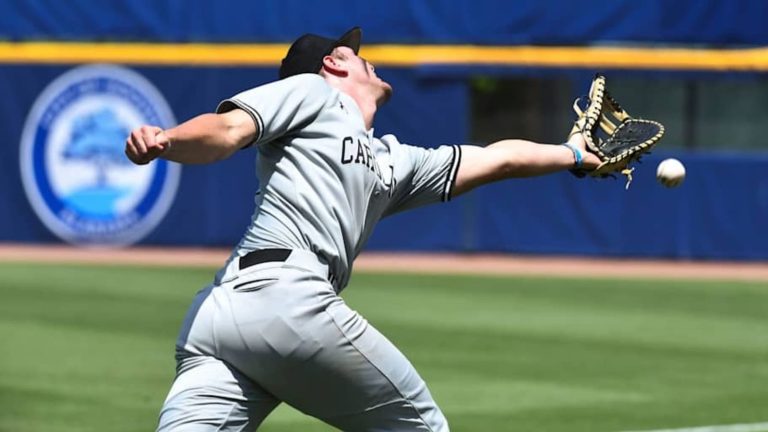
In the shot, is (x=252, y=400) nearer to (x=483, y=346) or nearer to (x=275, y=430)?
(x=275, y=430)

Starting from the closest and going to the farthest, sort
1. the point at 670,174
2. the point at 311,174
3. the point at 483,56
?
the point at 311,174
the point at 670,174
the point at 483,56

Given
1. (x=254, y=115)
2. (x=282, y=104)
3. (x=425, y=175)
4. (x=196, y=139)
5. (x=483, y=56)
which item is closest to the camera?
(x=196, y=139)

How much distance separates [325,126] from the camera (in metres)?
5.19

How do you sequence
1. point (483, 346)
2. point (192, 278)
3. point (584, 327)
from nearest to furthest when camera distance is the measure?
point (483, 346)
point (584, 327)
point (192, 278)

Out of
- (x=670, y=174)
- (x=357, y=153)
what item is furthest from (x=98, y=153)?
(x=357, y=153)

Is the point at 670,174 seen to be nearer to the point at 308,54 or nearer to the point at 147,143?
the point at 308,54

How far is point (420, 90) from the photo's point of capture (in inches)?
813

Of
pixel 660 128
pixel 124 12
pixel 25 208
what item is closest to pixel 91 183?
pixel 25 208

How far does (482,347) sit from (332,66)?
667cm

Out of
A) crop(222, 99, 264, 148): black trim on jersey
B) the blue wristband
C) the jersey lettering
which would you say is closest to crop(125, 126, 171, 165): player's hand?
crop(222, 99, 264, 148): black trim on jersey

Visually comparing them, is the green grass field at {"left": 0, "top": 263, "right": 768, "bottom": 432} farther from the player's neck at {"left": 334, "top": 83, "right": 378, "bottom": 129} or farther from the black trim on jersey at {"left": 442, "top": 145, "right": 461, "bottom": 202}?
the player's neck at {"left": 334, "top": 83, "right": 378, "bottom": 129}

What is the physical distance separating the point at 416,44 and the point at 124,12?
4000 millimetres

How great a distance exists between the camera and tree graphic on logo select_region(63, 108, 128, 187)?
2045 cm

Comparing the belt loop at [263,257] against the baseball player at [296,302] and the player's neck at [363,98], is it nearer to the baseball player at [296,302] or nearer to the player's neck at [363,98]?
the baseball player at [296,302]
